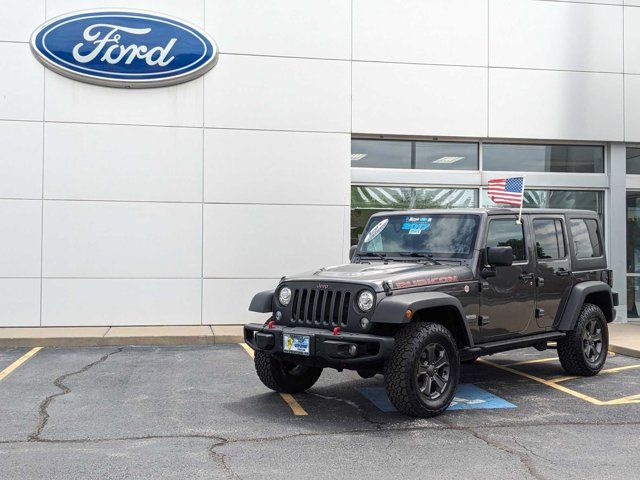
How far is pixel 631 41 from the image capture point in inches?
569

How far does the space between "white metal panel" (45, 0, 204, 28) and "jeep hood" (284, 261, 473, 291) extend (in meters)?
7.67

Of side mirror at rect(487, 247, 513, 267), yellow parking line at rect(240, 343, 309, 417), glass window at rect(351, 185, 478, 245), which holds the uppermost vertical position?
glass window at rect(351, 185, 478, 245)

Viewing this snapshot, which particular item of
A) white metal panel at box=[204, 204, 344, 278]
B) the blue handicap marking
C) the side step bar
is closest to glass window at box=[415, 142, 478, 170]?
white metal panel at box=[204, 204, 344, 278]

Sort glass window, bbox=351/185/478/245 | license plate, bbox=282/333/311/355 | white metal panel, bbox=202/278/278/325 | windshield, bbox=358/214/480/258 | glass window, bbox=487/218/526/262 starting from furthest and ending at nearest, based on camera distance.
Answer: glass window, bbox=351/185/478/245, white metal panel, bbox=202/278/278/325, glass window, bbox=487/218/526/262, windshield, bbox=358/214/480/258, license plate, bbox=282/333/311/355

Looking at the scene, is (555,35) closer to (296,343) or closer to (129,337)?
(129,337)

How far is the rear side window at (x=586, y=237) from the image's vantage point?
8703 mm

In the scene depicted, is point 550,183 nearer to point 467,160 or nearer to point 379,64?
point 467,160

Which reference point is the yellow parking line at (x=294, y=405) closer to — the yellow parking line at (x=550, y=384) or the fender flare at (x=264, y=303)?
the fender flare at (x=264, y=303)

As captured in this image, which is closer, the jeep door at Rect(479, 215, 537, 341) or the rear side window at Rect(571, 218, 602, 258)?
the jeep door at Rect(479, 215, 537, 341)

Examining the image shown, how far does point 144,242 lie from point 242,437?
7.57 meters

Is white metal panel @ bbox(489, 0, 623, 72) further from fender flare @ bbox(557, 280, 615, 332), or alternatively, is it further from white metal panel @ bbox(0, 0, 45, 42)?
white metal panel @ bbox(0, 0, 45, 42)

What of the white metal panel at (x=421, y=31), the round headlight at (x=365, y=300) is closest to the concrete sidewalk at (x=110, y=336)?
the round headlight at (x=365, y=300)

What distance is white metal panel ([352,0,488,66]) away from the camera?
13594mm

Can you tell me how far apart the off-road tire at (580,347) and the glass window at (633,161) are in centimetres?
739
